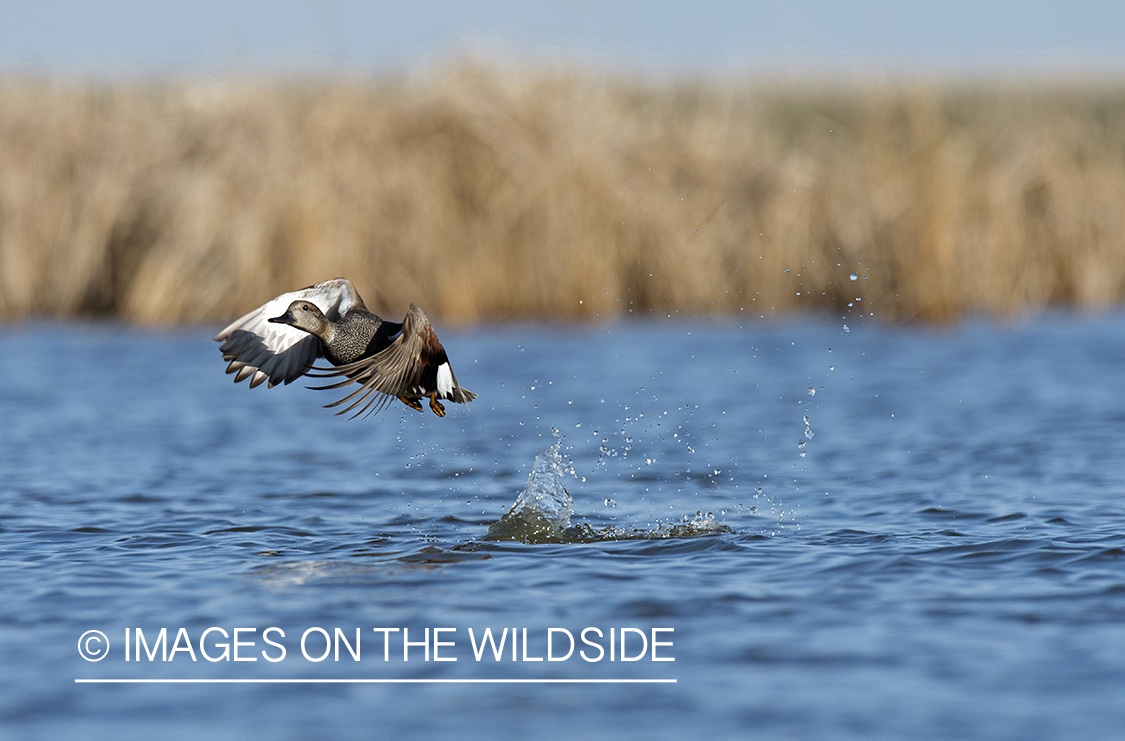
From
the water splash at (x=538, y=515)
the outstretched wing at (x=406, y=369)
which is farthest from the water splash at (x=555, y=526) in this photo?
the outstretched wing at (x=406, y=369)

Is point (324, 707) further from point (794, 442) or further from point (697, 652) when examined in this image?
point (794, 442)

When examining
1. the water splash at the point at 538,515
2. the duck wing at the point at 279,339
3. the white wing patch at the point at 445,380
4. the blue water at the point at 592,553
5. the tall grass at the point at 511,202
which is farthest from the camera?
the tall grass at the point at 511,202

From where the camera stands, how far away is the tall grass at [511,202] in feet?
47.4

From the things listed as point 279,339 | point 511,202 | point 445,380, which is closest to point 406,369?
point 445,380

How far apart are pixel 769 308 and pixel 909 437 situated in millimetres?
6119

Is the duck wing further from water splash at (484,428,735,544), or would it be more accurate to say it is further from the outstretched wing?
water splash at (484,428,735,544)

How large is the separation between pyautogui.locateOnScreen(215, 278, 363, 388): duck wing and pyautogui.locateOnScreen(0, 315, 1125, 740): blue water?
856mm

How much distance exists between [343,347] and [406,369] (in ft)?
1.88

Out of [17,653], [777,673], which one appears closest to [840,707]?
[777,673]

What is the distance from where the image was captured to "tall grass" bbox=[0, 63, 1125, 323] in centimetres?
1446

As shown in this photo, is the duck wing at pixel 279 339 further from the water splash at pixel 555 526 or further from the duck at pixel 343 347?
the water splash at pixel 555 526

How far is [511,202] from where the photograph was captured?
578 inches

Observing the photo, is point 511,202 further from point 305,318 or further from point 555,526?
point 305,318

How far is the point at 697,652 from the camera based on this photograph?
495 centimetres
